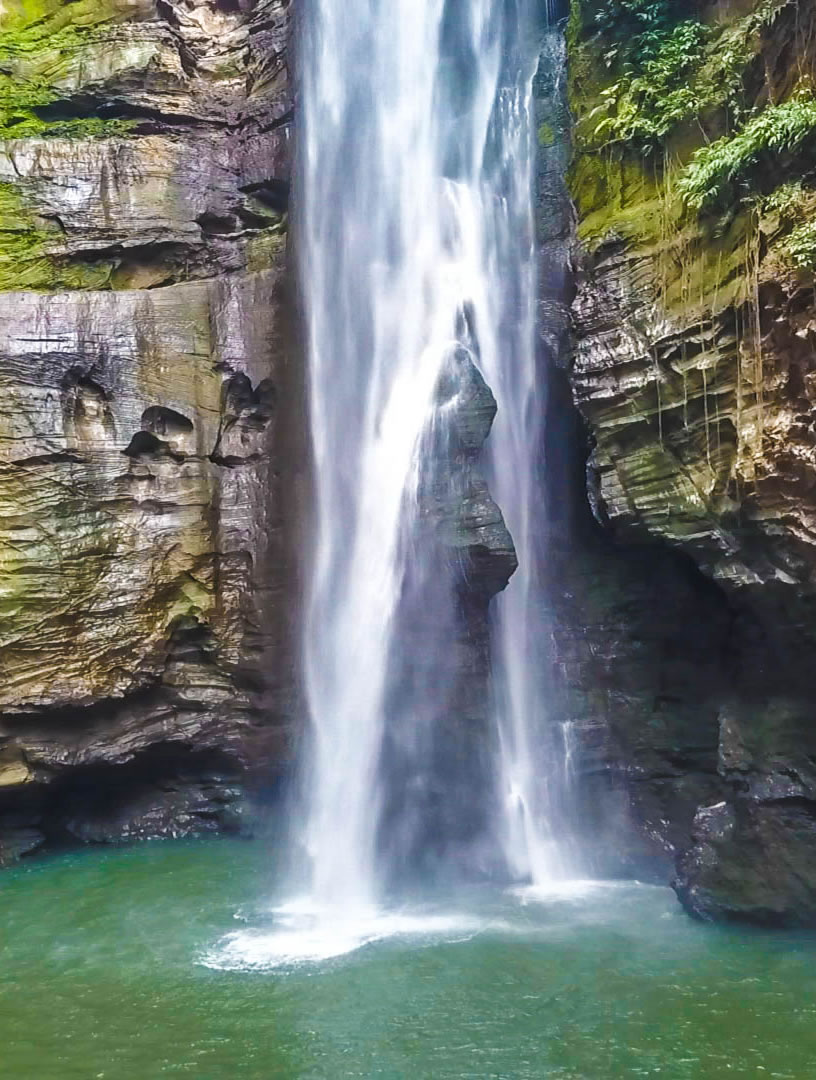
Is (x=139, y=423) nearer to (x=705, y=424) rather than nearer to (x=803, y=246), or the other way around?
(x=705, y=424)

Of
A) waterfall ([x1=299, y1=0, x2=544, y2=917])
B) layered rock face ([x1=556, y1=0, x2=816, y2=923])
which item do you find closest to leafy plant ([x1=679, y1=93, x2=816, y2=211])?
layered rock face ([x1=556, y1=0, x2=816, y2=923])

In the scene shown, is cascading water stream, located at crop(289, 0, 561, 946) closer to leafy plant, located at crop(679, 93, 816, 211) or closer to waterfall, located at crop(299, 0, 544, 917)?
waterfall, located at crop(299, 0, 544, 917)

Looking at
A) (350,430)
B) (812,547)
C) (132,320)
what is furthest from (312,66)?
(812,547)

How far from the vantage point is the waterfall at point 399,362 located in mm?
10719

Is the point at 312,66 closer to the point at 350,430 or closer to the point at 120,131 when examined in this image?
the point at 120,131

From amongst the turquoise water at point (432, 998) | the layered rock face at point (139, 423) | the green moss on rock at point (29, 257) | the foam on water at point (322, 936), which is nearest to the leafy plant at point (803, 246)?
the turquoise water at point (432, 998)

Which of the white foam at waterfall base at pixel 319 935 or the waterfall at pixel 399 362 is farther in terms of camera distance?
the waterfall at pixel 399 362

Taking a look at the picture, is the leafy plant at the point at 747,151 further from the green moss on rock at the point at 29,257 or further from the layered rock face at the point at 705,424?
the green moss on rock at the point at 29,257

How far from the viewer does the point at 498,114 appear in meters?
13.1

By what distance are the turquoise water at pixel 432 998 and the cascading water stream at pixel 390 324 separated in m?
1.78

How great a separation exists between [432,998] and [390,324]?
859 centimetres

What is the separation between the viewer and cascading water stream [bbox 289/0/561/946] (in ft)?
35.8

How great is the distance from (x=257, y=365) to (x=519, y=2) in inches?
264

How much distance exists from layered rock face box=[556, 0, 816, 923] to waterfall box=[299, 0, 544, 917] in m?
1.50
